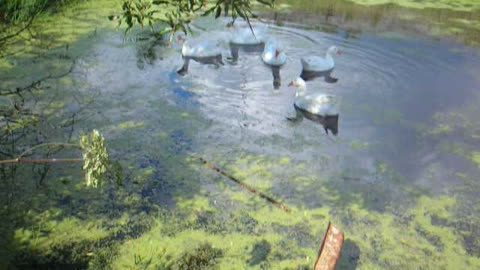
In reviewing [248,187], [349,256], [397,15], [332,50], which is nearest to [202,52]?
[332,50]

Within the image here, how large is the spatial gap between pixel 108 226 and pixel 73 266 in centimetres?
28

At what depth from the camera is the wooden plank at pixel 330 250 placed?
1.92 m

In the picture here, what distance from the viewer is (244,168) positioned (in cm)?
270

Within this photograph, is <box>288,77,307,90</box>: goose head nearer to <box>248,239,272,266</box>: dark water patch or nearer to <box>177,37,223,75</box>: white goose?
<box>177,37,223,75</box>: white goose

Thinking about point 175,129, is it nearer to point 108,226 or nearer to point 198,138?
point 198,138

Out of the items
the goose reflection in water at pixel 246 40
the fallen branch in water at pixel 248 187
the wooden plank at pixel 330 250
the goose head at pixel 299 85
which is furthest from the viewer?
the goose reflection in water at pixel 246 40

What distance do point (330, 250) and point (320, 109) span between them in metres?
1.51

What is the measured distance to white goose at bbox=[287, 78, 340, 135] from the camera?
328 cm

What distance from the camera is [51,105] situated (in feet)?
10.7

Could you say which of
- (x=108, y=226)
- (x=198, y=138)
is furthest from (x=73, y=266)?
(x=198, y=138)

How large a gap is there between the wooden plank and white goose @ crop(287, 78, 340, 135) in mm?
1237

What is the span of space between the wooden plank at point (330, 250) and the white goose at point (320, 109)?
1.24 metres

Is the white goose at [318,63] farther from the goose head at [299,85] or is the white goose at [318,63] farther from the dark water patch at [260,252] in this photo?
the dark water patch at [260,252]

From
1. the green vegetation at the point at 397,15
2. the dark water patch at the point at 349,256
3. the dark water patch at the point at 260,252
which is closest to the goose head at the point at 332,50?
the green vegetation at the point at 397,15
